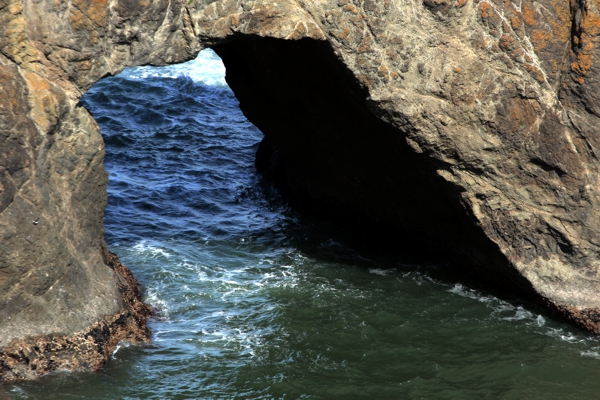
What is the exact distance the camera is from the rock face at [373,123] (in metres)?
5.00

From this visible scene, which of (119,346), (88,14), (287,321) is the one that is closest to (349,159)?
(287,321)

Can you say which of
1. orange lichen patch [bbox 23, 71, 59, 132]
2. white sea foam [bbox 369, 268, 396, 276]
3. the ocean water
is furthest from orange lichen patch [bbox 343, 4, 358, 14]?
white sea foam [bbox 369, 268, 396, 276]

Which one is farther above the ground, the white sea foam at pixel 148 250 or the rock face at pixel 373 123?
the rock face at pixel 373 123

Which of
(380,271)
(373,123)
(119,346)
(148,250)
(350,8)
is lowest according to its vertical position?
(119,346)

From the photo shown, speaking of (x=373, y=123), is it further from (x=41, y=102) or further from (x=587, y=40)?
(x=41, y=102)

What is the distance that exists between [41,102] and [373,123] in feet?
11.7

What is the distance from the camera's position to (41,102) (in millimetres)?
4949

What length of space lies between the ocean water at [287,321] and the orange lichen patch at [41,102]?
203 centimetres

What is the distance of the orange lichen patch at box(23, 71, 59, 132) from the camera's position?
193 inches

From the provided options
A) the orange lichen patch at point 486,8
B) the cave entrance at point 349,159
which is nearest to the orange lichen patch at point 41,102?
the cave entrance at point 349,159

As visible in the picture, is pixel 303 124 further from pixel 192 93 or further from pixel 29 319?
pixel 192 93

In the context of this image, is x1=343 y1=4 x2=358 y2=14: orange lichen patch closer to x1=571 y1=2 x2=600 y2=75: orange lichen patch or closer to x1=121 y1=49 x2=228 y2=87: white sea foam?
x1=571 y1=2 x2=600 y2=75: orange lichen patch

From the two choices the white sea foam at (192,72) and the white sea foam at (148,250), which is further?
the white sea foam at (192,72)

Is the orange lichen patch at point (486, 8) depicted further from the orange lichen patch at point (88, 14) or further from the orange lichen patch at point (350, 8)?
the orange lichen patch at point (88, 14)
